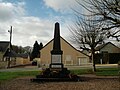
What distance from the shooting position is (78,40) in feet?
124

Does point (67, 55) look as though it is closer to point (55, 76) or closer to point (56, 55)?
point (56, 55)

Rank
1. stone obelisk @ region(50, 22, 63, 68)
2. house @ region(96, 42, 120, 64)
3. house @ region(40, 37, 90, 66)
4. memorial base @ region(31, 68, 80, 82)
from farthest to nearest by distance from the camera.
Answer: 1. house @ region(96, 42, 120, 64)
2. house @ region(40, 37, 90, 66)
3. stone obelisk @ region(50, 22, 63, 68)
4. memorial base @ region(31, 68, 80, 82)

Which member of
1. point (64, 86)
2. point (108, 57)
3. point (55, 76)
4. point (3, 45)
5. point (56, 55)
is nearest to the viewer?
point (64, 86)

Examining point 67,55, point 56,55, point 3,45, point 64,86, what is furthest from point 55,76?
point 3,45

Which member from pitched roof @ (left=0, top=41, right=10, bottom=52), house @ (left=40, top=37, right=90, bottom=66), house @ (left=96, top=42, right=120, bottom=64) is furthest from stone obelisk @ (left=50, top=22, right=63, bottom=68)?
pitched roof @ (left=0, top=41, right=10, bottom=52)

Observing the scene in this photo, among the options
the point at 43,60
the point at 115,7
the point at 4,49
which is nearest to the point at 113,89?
the point at 115,7

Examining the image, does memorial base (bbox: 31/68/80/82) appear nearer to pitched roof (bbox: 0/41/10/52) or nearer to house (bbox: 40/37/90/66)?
house (bbox: 40/37/90/66)

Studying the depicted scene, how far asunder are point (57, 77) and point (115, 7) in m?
9.48

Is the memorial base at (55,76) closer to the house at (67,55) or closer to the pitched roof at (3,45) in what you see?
the house at (67,55)

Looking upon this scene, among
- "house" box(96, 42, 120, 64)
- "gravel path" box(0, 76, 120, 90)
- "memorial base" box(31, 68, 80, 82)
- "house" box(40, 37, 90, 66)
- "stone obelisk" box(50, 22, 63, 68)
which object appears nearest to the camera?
"gravel path" box(0, 76, 120, 90)

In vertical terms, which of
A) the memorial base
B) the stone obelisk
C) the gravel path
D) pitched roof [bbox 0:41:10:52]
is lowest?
the gravel path

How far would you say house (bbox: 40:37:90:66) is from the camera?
56.5m

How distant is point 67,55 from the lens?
56.9 meters

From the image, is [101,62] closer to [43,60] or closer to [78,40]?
[43,60]
